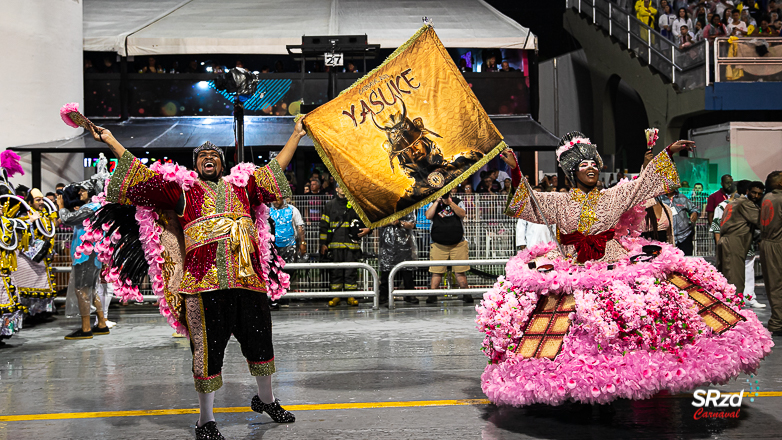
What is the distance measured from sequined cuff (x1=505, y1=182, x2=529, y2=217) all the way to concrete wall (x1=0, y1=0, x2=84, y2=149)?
14.4 metres

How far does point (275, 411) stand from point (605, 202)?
9.37ft

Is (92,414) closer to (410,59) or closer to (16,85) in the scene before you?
(410,59)

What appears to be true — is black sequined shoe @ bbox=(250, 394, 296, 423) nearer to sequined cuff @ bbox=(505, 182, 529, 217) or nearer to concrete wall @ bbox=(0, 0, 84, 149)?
sequined cuff @ bbox=(505, 182, 529, 217)

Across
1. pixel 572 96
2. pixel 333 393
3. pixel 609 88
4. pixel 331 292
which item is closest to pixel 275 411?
pixel 333 393

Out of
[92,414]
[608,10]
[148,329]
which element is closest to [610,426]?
[92,414]

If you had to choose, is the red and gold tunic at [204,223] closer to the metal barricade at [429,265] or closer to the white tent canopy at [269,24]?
the metal barricade at [429,265]

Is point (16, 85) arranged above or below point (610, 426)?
above

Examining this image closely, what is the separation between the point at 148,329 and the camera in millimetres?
10211

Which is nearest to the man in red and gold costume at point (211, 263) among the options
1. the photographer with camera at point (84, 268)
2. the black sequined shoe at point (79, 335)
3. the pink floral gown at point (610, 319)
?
the pink floral gown at point (610, 319)

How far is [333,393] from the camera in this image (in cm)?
630

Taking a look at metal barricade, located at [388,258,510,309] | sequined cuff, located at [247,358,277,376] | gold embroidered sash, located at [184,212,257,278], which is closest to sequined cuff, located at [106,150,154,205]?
gold embroidered sash, located at [184,212,257,278]

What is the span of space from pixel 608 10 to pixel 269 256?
59.2ft

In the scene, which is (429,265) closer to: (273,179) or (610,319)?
(273,179)

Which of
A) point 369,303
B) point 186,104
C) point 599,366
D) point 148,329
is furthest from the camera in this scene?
Result: point 186,104
